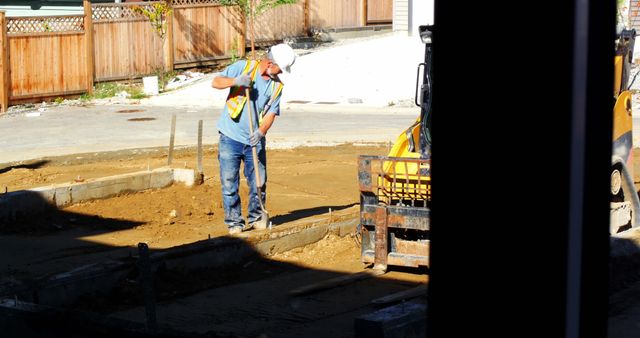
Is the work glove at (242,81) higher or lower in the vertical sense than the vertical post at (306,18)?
lower

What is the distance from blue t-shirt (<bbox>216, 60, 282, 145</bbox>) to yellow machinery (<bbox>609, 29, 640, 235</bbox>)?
3.28 metres

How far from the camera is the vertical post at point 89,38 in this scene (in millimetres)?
25484

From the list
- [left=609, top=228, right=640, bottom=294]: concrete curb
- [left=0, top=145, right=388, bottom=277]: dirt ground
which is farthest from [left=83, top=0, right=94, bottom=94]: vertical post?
[left=609, top=228, right=640, bottom=294]: concrete curb

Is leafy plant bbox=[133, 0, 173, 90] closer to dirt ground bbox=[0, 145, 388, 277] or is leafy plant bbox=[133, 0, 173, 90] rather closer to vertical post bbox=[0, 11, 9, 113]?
vertical post bbox=[0, 11, 9, 113]

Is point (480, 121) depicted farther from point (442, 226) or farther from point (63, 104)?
point (63, 104)

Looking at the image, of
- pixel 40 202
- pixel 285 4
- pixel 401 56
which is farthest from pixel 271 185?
pixel 285 4

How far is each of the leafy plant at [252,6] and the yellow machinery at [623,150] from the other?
2008cm

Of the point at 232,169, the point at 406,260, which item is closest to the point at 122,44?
the point at 232,169

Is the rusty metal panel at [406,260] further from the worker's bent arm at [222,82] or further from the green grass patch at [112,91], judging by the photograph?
the green grass patch at [112,91]

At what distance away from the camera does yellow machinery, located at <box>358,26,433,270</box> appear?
8250 millimetres

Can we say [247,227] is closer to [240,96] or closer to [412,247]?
[240,96]

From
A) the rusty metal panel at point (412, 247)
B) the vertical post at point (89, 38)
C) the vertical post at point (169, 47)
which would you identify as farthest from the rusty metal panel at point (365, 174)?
the vertical post at point (169, 47)

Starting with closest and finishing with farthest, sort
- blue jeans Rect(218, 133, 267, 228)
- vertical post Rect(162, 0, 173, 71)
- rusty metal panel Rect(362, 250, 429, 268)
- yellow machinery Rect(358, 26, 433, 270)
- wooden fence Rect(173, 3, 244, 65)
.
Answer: rusty metal panel Rect(362, 250, 429, 268) → yellow machinery Rect(358, 26, 433, 270) → blue jeans Rect(218, 133, 267, 228) → vertical post Rect(162, 0, 173, 71) → wooden fence Rect(173, 3, 244, 65)

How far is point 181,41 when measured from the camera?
2864cm
